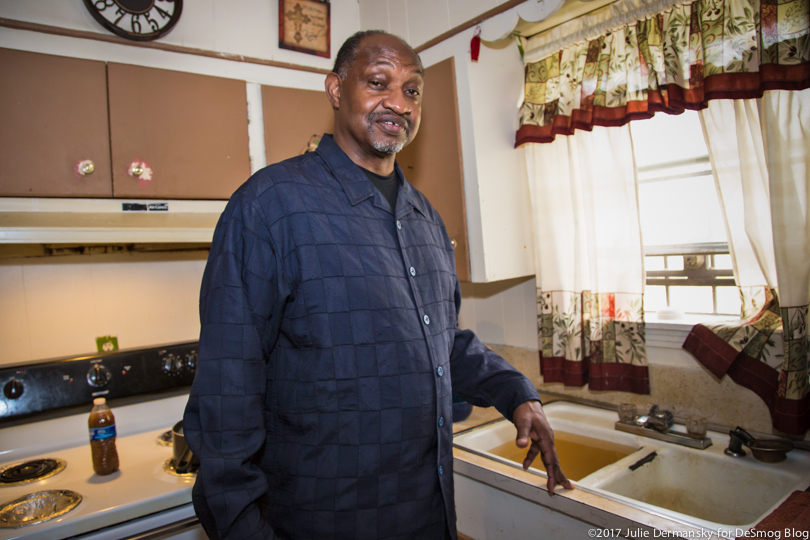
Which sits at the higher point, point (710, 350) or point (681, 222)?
point (681, 222)

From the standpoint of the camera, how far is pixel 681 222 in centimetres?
157

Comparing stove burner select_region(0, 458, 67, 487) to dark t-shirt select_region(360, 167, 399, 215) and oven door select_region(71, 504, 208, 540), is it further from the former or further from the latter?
dark t-shirt select_region(360, 167, 399, 215)

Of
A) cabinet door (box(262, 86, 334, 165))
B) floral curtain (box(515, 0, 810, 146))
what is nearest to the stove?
cabinet door (box(262, 86, 334, 165))

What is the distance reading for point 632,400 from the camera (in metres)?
1.63

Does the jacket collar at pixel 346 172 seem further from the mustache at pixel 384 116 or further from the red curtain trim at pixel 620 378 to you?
the red curtain trim at pixel 620 378

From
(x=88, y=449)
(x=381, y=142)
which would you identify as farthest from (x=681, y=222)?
(x=88, y=449)

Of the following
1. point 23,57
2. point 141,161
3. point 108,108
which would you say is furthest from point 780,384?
point 23,57

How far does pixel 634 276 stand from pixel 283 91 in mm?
1272

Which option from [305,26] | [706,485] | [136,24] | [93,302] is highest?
[305,26]

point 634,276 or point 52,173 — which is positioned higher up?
point 52,173

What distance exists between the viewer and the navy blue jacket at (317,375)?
77cm

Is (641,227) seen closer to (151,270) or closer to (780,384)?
(780,384)

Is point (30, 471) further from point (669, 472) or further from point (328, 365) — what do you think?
point (669, 472)

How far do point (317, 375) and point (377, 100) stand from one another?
1.77 ft
